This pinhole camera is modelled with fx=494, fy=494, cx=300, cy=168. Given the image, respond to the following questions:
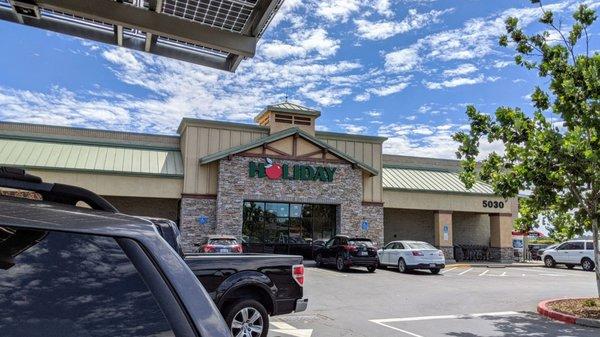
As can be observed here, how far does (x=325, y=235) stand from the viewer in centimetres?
2891

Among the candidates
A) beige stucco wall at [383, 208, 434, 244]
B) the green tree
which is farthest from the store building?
the green tree

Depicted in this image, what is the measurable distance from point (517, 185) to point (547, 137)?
1327 millimetres

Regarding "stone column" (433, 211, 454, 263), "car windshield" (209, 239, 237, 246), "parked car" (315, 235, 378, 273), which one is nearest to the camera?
"car windshield" (209, 239, 237, 246)

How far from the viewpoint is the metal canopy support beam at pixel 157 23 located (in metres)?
5.46

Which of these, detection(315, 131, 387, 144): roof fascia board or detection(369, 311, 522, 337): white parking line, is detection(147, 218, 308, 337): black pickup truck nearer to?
detection(369, 311, 522, 337): white parking line

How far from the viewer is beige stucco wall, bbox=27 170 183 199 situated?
24953 millimetres

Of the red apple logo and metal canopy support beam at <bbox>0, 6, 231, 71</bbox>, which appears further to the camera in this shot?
the red apple logo

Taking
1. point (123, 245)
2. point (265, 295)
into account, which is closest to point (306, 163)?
point (265, 295)

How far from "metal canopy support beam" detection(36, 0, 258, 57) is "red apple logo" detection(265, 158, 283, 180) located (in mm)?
21038

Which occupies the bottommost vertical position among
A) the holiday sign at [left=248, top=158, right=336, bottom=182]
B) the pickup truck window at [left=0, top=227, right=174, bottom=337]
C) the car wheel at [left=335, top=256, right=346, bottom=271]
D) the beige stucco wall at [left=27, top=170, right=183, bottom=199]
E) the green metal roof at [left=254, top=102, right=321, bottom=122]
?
Result: the car wheel at [left=335, top=256, right=346, bottom=271]

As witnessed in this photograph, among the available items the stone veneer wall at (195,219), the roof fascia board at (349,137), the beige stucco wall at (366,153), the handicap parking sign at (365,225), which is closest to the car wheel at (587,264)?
the beige stucco wall at (366,153)

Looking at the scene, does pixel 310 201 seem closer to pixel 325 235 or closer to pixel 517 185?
pixel 325 235

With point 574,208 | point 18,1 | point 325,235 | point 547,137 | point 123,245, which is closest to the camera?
point 123,245

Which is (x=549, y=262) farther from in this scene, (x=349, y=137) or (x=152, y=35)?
(x=152, y=35)
